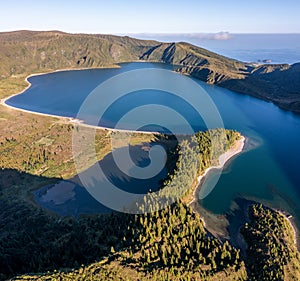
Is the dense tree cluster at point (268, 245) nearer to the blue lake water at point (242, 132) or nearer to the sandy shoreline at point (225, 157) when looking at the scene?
the blue lake water at point (242, 132)

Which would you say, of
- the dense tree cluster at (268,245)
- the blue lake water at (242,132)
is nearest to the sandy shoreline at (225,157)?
the blue lake water at (242,132)

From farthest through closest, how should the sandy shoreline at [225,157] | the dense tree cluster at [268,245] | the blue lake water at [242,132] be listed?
1. the sandy shoreline at [225,157]
2. the blue lake water at [242,132]
3. the dense tree cluster at [268,245]

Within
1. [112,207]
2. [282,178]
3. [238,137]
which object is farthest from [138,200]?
[238,137]

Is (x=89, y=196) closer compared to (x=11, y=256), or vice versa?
(x=11, y=256)

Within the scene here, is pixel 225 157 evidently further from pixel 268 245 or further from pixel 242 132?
pixel 268 245

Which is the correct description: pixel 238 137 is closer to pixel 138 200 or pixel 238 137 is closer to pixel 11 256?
pixel 138 200

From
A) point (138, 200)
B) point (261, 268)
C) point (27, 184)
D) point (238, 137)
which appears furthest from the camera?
point (238, 137)

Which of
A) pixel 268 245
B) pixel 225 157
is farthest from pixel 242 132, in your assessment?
pixel 268 245

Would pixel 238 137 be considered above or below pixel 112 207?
above
